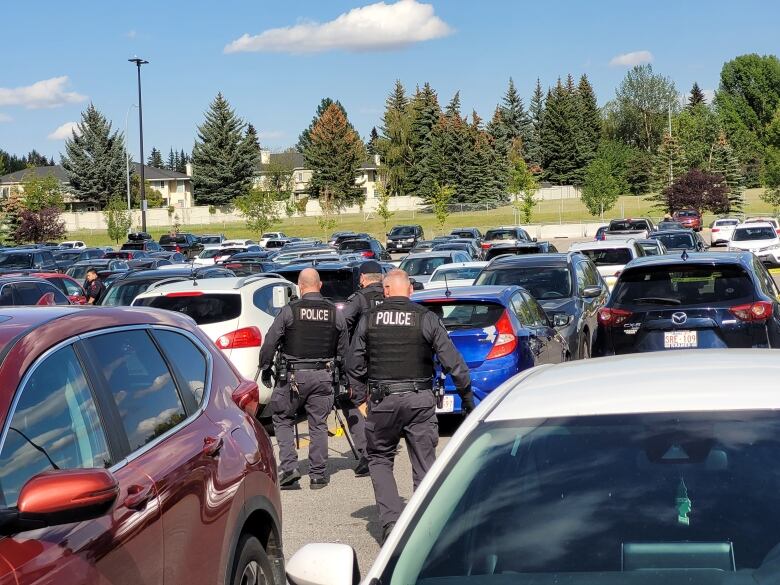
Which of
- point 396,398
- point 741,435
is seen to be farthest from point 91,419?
point 396,398

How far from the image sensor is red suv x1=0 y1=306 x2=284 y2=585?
3.18m

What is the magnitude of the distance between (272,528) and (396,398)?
103 inches

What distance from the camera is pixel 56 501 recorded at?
302 centimetres

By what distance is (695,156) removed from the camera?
3952 inches

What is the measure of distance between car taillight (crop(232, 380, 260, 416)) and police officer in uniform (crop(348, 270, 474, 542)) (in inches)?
90.4

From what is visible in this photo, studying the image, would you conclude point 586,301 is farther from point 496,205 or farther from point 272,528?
point 496,205

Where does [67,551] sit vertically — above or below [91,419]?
below

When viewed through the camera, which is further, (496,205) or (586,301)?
(496,205)

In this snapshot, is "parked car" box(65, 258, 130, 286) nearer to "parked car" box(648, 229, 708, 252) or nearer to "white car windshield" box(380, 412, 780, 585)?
"parked car" box(648, 229, 708, 252)

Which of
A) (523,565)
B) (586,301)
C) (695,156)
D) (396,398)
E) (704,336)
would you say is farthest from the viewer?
(695,156)

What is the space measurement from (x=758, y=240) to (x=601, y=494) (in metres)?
40.0

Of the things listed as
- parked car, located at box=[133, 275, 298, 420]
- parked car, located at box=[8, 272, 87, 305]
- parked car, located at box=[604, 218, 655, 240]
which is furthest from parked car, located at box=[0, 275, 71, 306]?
parked car, located at box=[604, 218, 655, 240]

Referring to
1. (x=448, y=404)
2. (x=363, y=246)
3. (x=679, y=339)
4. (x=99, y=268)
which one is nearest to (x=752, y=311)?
(x=679, y=339)

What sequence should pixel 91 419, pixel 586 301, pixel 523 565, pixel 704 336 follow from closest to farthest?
1. pixel 523 565
2. pixel 91 419
3. pixel 704 336
4. pixel 586 301
